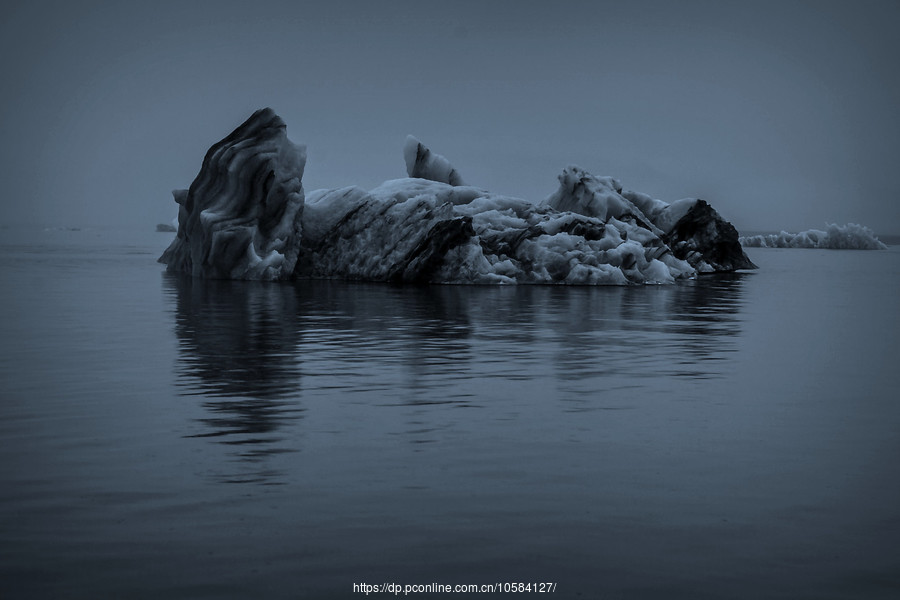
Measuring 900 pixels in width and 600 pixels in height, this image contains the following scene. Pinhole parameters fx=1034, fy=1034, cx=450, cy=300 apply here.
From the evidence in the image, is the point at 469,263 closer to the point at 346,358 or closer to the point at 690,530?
the point at 346,358

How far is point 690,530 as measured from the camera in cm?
799

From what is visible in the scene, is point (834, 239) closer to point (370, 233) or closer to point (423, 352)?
point (370, 233)

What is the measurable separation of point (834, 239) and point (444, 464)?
14147 centimetres

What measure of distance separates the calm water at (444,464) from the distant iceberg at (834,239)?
4857 inches

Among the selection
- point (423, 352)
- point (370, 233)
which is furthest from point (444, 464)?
point (370, 233)

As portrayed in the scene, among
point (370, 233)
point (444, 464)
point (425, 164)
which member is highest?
point (425, 164)

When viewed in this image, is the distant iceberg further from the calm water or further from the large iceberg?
the calm water

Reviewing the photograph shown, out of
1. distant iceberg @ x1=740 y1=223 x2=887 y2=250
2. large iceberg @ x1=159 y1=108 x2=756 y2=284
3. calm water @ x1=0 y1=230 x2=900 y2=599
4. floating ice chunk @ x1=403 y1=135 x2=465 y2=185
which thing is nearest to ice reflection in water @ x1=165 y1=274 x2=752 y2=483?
calm water @ x1=0 y1=230 x2=900 y2=599

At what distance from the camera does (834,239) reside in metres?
141

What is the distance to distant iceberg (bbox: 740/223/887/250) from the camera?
13812cm

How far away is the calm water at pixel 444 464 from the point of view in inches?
279

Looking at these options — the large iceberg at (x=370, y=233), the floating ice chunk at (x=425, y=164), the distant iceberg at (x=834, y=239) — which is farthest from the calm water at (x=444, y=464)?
the distant iceberg at (x=834, y=239)

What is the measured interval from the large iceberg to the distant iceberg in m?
98.0

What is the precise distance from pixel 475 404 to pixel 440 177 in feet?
140
